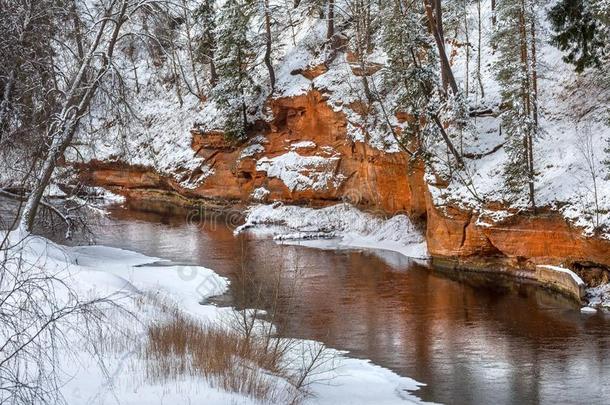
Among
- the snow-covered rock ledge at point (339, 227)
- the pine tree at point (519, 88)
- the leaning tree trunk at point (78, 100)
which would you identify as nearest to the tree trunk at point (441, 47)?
the pine tree at point (519, 88)

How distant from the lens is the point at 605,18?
19203 mm

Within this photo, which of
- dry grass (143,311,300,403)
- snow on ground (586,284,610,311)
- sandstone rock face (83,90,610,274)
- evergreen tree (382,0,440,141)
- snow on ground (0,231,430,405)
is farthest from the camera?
evergreen tree (382,0,440,141)

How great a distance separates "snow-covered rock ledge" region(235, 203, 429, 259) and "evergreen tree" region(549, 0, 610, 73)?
9718 millimetres

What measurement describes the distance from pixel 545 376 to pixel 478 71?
2112cm

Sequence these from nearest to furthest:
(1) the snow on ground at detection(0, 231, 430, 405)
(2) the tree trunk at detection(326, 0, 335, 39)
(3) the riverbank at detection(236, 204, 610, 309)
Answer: (1) the snow on ground at detection(0, 231, 430, 405) → (3) the riverbank at detection(236, 204, 610, 309) → (2) the tree trunk at detection(326, 0, 335, 39)

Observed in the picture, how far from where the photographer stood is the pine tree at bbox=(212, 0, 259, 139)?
125 feet

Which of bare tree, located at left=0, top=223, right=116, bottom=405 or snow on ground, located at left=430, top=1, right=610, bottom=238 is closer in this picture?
bare tree, located at left=0, top=223, right=116, bottom=405

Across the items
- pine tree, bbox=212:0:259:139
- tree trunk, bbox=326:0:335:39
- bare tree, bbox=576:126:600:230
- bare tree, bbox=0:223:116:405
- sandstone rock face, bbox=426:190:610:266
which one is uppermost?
tree trunk, bbox=326:0:335:39

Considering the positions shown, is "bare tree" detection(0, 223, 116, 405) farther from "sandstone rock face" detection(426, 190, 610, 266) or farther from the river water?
"sandstone rock face" detection(426, 190, 610, 266)

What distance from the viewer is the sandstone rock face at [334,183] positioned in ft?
71.5

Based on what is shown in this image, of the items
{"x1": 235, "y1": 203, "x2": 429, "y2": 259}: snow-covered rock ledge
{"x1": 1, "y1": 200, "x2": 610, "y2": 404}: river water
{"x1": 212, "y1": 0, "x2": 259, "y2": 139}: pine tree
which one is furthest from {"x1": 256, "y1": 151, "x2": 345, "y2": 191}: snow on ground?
{"x1": 1, "y1": 200, "x2": 610, "y2": 404}: river water

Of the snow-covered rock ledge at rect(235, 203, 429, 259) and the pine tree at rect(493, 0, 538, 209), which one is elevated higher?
the pine tree at rect(493, 0, 538, 209)

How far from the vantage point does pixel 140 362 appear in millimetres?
7770

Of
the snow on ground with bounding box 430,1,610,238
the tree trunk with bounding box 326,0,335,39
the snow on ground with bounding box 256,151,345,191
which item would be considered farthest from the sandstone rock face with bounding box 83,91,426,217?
the tree trunk with bounding box 326,0,335,39
